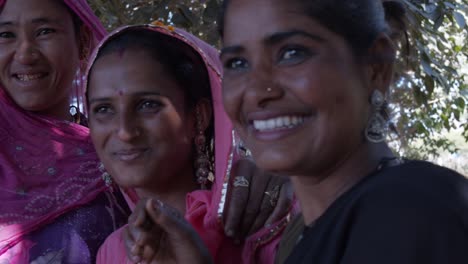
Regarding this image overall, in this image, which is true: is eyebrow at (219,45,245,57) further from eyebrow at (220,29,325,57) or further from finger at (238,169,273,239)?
finger at (238,169,273,239)

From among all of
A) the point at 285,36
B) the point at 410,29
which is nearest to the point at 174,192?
the point at 285,36

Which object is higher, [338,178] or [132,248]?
[338,178]

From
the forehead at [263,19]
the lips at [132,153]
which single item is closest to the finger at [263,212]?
the lips at [132,153]

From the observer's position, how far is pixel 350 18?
1.59m

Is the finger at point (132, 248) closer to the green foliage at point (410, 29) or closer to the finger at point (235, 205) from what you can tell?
the finger at point (235, 205)

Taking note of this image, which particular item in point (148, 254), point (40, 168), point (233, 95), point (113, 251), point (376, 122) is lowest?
point (113, 251)

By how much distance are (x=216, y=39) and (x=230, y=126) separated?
2175 millimetres

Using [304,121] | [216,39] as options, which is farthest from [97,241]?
[216,39]

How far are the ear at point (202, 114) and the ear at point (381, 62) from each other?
0.84 meters

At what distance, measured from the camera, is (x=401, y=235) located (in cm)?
124

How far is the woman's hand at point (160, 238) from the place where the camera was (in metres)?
1.78

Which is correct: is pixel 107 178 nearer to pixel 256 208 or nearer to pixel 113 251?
pixel 113 251

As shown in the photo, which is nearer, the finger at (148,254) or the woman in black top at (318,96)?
the woman in black top at (318,96)

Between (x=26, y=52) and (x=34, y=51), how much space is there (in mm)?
37
